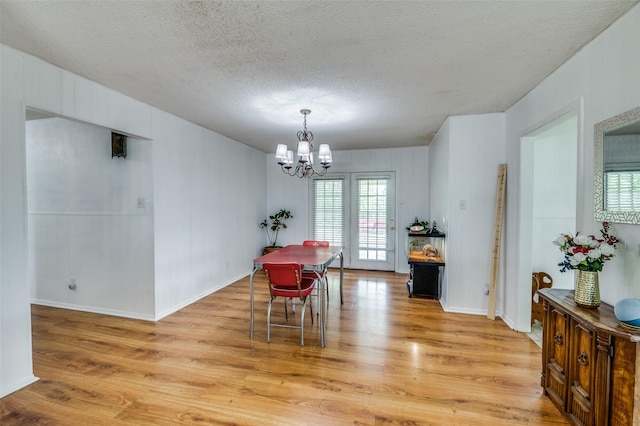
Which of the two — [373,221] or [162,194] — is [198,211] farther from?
[373,221]

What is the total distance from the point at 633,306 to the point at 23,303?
13.0 feet

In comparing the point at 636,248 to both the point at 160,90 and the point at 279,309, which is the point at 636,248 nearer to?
the point at 279,309

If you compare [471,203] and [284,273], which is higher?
[471,203]

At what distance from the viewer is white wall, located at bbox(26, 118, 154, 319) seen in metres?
3.37

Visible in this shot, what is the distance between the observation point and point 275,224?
20.2ft

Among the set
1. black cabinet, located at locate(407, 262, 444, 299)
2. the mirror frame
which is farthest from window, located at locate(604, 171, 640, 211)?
black cabinet, located at locate(407, 262, 444, 299)

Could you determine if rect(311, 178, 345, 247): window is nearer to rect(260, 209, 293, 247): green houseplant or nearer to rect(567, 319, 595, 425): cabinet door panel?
rect(260, 209, 293, 247): green houseplant

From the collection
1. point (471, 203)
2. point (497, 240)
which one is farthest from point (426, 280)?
point (471, 203)

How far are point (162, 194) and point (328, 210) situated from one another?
340 cm

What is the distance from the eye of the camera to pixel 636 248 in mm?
1605

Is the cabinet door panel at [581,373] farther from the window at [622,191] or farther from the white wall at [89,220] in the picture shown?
the white wall at [89,220]

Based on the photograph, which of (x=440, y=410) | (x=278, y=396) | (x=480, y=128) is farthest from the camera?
(x=480, y=128)

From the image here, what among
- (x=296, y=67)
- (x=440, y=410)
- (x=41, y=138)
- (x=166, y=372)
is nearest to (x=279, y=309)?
(x=166, y=372)

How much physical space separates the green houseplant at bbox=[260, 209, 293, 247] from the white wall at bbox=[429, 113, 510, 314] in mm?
3478
